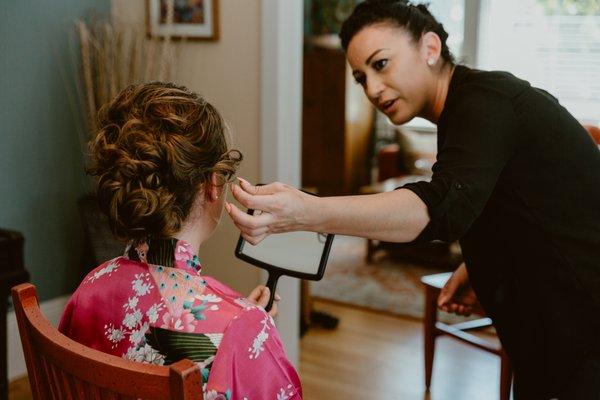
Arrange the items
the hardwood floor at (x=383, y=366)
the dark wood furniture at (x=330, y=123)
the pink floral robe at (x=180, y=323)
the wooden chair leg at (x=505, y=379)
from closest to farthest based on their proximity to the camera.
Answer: the pink floral robe at (x=180, y=323) < the wooden chair leg at (x=505, y=379) < the hardwood floor at (x=383, y=366) < the dark wood furniture at (x=330, y=123)

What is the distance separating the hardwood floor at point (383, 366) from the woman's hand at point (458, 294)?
1027mm

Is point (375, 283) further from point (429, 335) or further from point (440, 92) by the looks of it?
point (440, 92)

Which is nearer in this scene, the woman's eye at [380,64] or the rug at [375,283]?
the woman's eye at [380,64]

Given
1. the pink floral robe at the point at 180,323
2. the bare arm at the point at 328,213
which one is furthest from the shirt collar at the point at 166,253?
the bare arm at the point at 328,213

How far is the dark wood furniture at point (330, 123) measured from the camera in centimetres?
634

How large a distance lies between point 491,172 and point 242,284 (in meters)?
1.95

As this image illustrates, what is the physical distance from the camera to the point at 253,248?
4.71 feet

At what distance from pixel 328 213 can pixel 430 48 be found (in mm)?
517

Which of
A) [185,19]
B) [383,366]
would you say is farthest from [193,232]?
[383,366]

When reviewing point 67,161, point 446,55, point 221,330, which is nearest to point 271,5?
point 67,161

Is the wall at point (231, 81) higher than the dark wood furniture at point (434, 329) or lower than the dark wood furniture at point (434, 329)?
higher

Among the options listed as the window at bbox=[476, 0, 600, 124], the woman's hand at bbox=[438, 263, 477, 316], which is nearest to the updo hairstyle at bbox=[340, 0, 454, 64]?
the woman's hand at bbox=[438, 263, 477, 316]

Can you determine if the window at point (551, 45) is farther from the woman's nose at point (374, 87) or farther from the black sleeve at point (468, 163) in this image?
the black sleeve at point (468, 163)

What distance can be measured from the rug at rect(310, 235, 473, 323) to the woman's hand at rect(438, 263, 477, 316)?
1.86 meters
